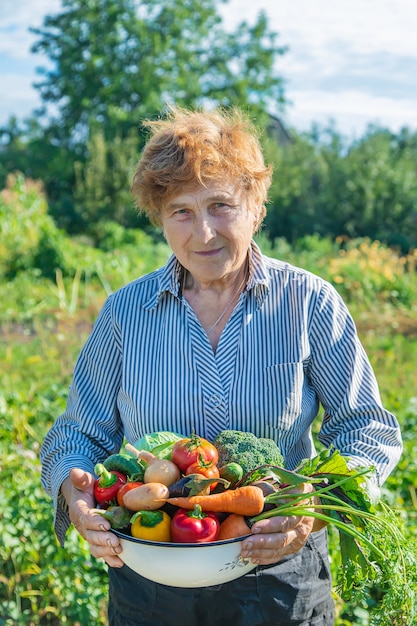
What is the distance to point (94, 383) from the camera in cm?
226

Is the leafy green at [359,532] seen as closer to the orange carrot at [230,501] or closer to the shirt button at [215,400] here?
the orange carrot at [230,501]

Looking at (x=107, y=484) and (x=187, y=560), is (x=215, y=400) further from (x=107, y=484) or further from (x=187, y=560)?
(x=187, y=560)

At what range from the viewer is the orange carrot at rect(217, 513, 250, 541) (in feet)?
5.60

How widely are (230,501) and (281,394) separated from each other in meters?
0.46

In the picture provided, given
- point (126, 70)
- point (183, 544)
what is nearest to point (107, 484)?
point (183, 544)

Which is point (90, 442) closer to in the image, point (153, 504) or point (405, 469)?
point (153, 504)

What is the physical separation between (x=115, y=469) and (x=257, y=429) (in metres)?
0.43

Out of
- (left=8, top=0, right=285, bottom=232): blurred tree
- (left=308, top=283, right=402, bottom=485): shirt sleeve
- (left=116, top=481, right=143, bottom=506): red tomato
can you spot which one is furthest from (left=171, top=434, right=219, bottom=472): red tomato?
(left=8, top=0, right=285, bottom=232): blurred tree

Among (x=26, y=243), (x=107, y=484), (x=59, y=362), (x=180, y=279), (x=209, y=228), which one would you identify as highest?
(x=209, y=228)

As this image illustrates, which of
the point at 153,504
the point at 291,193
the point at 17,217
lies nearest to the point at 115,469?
the point at 153,504

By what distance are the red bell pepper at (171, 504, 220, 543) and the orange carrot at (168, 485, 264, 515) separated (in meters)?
0.02

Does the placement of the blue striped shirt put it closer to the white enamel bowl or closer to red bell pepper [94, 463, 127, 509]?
red bell pepper [94, 463, 127, 509]

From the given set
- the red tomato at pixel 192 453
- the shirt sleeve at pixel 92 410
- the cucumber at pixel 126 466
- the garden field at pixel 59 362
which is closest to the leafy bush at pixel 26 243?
the garden field at pixel 59 362

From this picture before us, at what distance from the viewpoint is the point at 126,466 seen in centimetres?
183
